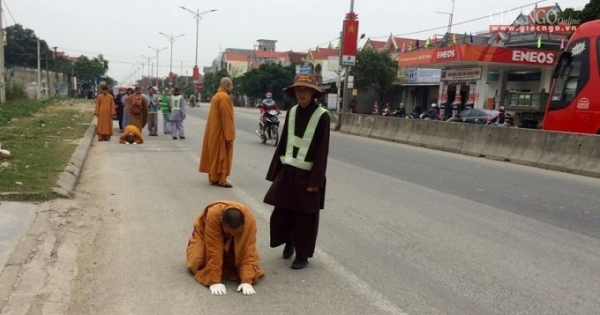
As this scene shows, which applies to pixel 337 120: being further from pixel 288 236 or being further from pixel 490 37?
pixel 288 236

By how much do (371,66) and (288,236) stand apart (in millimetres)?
40786

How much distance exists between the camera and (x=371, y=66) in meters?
44.0

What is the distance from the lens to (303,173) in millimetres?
4336

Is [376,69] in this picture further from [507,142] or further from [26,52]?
[26,52]

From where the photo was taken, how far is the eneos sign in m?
26.7

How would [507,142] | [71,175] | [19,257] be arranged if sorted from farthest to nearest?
[507,142]
[71,175]
[19,257]

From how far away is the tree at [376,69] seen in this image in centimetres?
4388

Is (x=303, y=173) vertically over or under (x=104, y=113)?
over

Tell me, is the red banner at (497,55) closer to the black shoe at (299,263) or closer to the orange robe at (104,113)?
the orange robe at (104,113)

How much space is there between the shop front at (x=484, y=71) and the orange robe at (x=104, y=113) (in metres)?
19.8

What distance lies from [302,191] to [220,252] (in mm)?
865

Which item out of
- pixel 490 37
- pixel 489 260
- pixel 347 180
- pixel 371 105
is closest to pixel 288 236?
pixel 489 260

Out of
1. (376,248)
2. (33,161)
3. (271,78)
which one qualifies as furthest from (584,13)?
(271,78)

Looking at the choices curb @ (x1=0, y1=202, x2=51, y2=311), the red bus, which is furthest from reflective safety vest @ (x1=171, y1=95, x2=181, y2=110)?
the red bus
